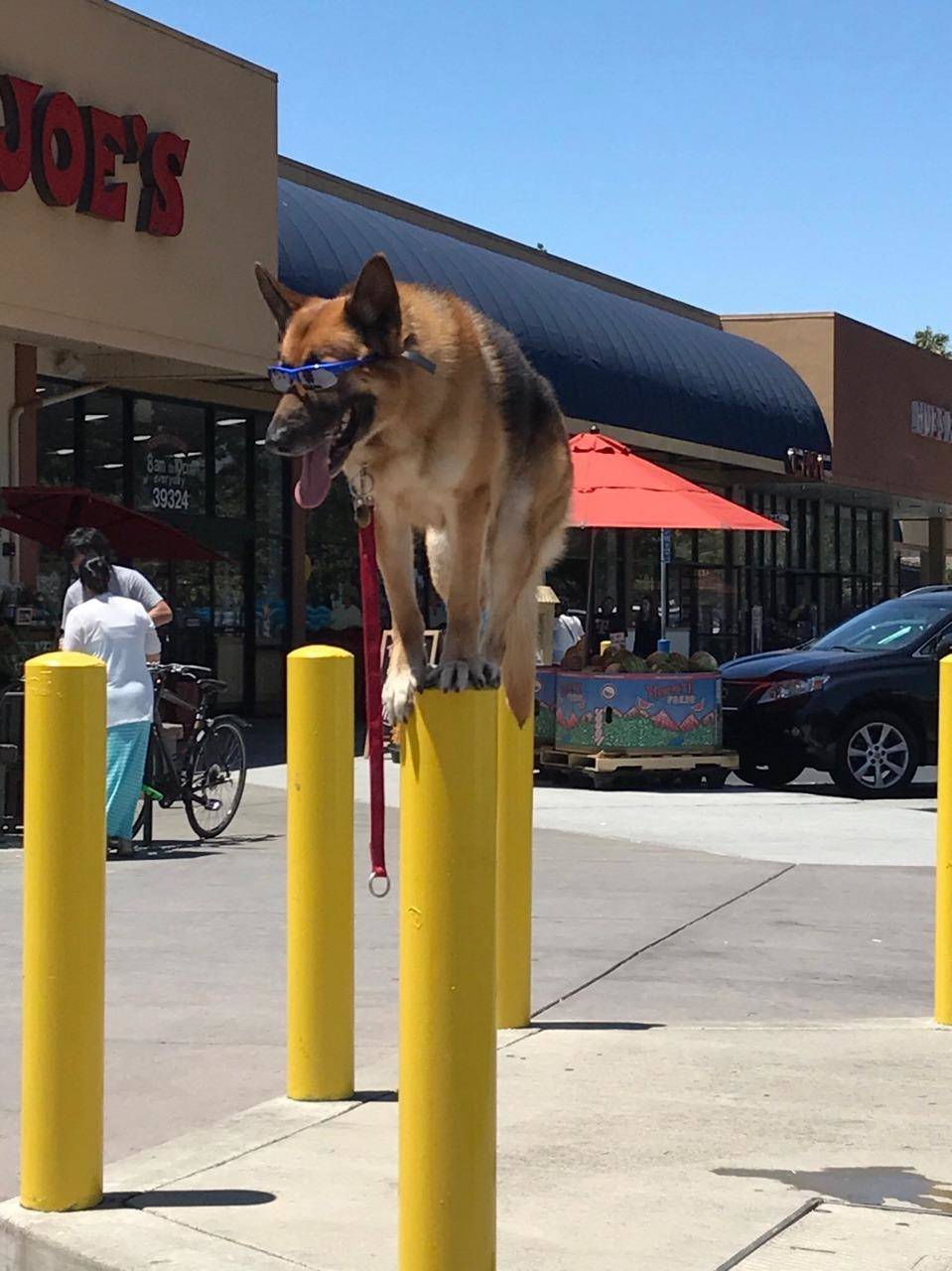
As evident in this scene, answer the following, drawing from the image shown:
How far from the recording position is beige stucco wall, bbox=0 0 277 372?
15.7m

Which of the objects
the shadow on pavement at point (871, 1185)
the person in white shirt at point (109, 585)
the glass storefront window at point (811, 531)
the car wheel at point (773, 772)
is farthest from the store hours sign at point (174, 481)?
the glass storefront window at point (811, 531)

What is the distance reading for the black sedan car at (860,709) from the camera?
15180 mm

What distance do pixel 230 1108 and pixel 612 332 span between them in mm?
22346

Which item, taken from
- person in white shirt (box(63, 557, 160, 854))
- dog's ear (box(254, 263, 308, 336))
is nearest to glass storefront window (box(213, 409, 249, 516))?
person in white shirt (box(63, 557, 160, 854))

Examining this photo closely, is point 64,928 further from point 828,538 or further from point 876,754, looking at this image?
point 828,538

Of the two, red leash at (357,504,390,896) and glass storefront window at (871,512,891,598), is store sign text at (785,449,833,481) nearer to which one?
glass storefront window at (871,512,891,598)

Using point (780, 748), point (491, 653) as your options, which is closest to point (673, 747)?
point (780, 748)

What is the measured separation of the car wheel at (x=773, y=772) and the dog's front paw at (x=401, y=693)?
1230 cm

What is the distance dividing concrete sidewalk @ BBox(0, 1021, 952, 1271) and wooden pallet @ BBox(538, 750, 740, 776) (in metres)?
9.23

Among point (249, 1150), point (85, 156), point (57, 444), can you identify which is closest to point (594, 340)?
point (57, 444)

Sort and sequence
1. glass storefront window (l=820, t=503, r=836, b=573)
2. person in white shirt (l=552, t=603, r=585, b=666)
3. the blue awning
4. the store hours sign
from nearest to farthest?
person in white shirt (l=552, t=603, r=585, b=666) < the blue awning < the store hours sign < glass storefront window (l=820, t=503, r=836, b=573)

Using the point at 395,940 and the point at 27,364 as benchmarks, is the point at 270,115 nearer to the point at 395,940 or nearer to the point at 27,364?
the point at 27,364

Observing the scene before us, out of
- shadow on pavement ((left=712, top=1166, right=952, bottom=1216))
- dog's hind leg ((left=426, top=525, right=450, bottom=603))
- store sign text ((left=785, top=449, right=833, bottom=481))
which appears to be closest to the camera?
dog's hind leg ((left=426, top=525, right=450, bottom=603))

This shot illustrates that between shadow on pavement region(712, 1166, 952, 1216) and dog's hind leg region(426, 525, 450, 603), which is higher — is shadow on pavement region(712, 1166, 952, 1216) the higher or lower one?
the lower one
